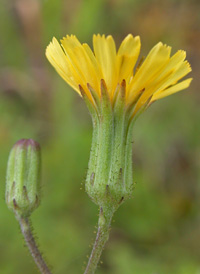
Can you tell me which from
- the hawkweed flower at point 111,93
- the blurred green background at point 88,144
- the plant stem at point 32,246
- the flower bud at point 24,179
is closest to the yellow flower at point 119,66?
the hawkweed flower at point 111,93

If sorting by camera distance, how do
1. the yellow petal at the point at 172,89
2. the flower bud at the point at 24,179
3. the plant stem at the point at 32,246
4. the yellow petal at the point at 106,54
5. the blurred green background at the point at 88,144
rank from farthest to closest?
the blurred green background at the point at 88,144 < the flower bud at the point at 24,179 < the plant stem at the point at 32,246 < the yellow petal at the point at 172,89 < the yellow petal at the point at 106,54

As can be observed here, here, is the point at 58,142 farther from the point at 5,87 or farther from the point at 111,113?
the point at 111,113

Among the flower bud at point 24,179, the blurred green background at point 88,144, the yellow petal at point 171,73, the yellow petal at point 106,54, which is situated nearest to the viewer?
the yellow petal at point 106,54

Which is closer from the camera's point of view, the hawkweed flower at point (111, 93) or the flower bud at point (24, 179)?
the hawkweed flower at point (111, 93)

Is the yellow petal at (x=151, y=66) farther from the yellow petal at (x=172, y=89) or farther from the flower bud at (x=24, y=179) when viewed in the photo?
the flower bud at (x=24, y=179)

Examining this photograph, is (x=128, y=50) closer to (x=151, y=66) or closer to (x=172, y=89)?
(x=151, y=66)

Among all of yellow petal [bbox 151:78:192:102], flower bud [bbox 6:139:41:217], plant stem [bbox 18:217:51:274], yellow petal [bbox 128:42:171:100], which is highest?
yellow petal [bbox 128:42:171:100]

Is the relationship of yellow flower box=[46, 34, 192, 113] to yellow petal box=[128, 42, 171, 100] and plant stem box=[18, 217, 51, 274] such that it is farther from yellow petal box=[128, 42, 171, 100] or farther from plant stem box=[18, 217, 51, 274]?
plant stem box=[18, 217, 51, 274]

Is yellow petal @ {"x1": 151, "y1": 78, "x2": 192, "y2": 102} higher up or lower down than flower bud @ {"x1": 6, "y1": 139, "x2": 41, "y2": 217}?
higher up

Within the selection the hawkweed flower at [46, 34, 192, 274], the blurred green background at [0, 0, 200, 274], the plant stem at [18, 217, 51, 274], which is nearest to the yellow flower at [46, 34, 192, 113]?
the hawkweed flower at [46, 34, 192, 274]
